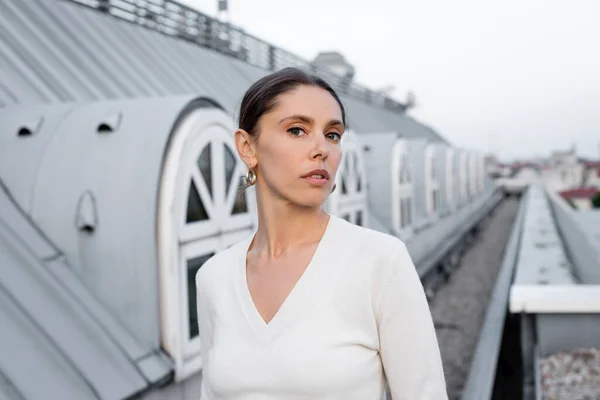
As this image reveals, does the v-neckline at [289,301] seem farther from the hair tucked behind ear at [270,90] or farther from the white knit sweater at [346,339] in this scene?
the hair tucked behind ear at [270,90]

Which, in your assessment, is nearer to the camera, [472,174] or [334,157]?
[334,157]

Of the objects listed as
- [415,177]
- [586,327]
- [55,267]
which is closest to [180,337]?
[55,267]

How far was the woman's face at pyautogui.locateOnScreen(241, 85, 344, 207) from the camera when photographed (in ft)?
5.09

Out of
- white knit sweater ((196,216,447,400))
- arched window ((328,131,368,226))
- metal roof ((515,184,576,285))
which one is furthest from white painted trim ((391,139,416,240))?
white knit sweater ((196,216,447,400))

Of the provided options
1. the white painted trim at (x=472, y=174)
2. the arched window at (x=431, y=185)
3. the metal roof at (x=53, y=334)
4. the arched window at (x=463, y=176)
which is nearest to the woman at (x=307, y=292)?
the metal roof at (x=53, y=334)

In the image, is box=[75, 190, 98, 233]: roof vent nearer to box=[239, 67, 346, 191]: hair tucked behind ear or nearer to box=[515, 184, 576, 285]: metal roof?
box=[239, 67, 346, 191]: hair tucked behind ear

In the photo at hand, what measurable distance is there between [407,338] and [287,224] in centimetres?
47

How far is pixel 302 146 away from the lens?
1.55 meters

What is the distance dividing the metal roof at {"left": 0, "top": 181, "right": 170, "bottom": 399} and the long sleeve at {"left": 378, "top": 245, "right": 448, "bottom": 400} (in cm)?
195

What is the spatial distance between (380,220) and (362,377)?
9519mm

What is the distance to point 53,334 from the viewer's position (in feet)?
10.2

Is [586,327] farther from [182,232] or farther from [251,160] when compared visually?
[251,160]

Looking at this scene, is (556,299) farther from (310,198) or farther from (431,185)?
(431,185)

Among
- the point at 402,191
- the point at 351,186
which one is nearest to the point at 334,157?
the point at 351,186
